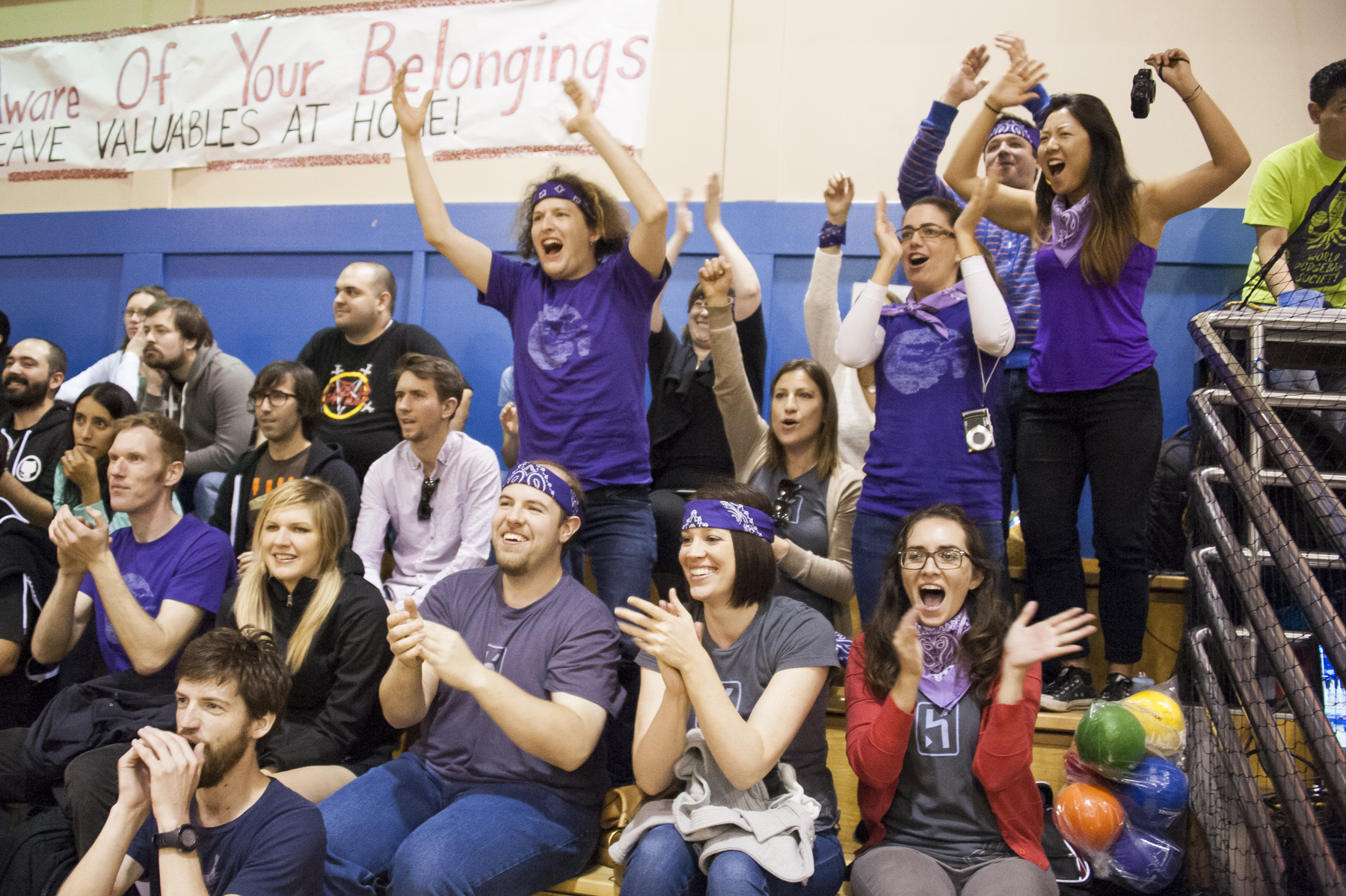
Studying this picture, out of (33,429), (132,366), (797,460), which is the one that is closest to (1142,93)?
(797,460)

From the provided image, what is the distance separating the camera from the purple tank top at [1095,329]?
8.80 ft

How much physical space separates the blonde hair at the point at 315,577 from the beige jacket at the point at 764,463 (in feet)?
3.89

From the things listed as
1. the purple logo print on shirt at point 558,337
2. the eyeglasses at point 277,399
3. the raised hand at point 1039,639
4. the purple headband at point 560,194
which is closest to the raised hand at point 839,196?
the purple headband at point 560,194

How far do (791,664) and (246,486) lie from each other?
2308 millimetres

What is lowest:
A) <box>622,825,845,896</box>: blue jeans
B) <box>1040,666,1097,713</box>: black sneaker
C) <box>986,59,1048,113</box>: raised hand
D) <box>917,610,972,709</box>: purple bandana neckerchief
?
<box>622,825,845,896</box>: blue jeans

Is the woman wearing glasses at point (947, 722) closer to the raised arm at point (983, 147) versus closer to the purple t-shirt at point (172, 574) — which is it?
the raised arm at point (983, 147)

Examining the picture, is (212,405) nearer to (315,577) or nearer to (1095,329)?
(315,577)

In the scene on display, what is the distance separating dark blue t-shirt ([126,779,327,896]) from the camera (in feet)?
6.43

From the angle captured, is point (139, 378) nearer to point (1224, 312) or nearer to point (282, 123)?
point (282, 123)

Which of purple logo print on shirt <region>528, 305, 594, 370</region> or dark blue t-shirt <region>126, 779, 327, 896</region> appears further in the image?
purple logo print on shirt <region>528, 305, 594, 370</region>

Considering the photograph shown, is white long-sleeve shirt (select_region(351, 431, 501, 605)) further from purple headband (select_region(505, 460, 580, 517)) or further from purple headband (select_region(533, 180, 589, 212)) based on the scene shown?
purple headband (select_region(533, 180, 589, 212))

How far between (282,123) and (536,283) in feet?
9.67

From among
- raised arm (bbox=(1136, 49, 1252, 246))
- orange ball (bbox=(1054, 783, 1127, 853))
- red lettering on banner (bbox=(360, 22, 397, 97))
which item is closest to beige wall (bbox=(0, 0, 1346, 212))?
red lettering on banner (bbox=(360, 22, 397, 97))

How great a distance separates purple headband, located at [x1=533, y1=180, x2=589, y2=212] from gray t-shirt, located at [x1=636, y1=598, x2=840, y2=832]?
4.13 feet
